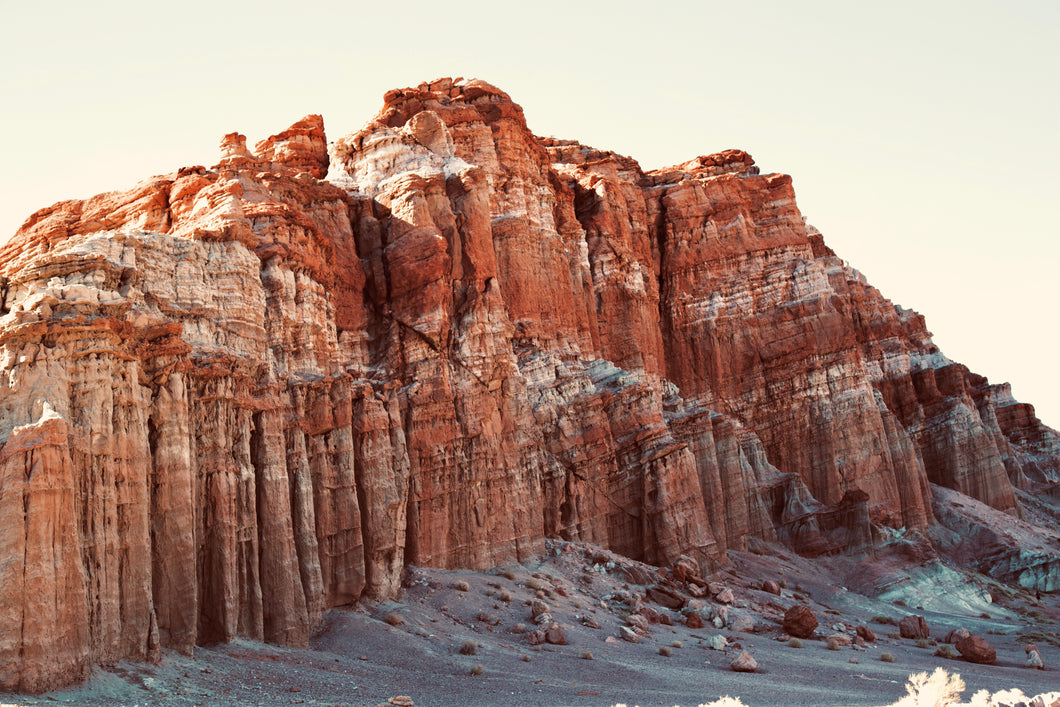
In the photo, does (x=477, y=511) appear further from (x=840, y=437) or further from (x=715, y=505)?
(x=840, y=437)

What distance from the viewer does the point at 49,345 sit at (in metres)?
23.2

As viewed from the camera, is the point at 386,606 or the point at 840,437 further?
the point at 840,437

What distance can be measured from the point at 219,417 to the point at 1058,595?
165ft

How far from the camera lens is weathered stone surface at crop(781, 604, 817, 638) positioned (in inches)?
1543

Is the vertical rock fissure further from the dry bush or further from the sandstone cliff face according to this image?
the dry bush

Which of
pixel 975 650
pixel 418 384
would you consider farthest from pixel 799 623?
pixel 418 384

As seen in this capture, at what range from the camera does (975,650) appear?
37.8 m

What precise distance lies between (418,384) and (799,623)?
57.0ft

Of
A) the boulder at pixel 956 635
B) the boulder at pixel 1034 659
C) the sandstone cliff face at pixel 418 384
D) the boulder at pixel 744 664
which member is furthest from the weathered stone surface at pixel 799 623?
the sandstone cliff face at pixel 418 384

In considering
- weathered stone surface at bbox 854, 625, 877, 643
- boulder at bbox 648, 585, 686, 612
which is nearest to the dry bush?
weathered stone surface at bbox 854, 625, 877, 643

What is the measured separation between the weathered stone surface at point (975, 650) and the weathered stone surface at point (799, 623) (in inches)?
213

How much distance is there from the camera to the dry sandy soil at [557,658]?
24172 millimetres

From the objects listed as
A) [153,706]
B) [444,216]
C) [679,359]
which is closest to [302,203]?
[444,216]

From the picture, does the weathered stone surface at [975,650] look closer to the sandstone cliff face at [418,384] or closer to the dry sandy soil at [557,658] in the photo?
the dry sandy soil at [557,658]
